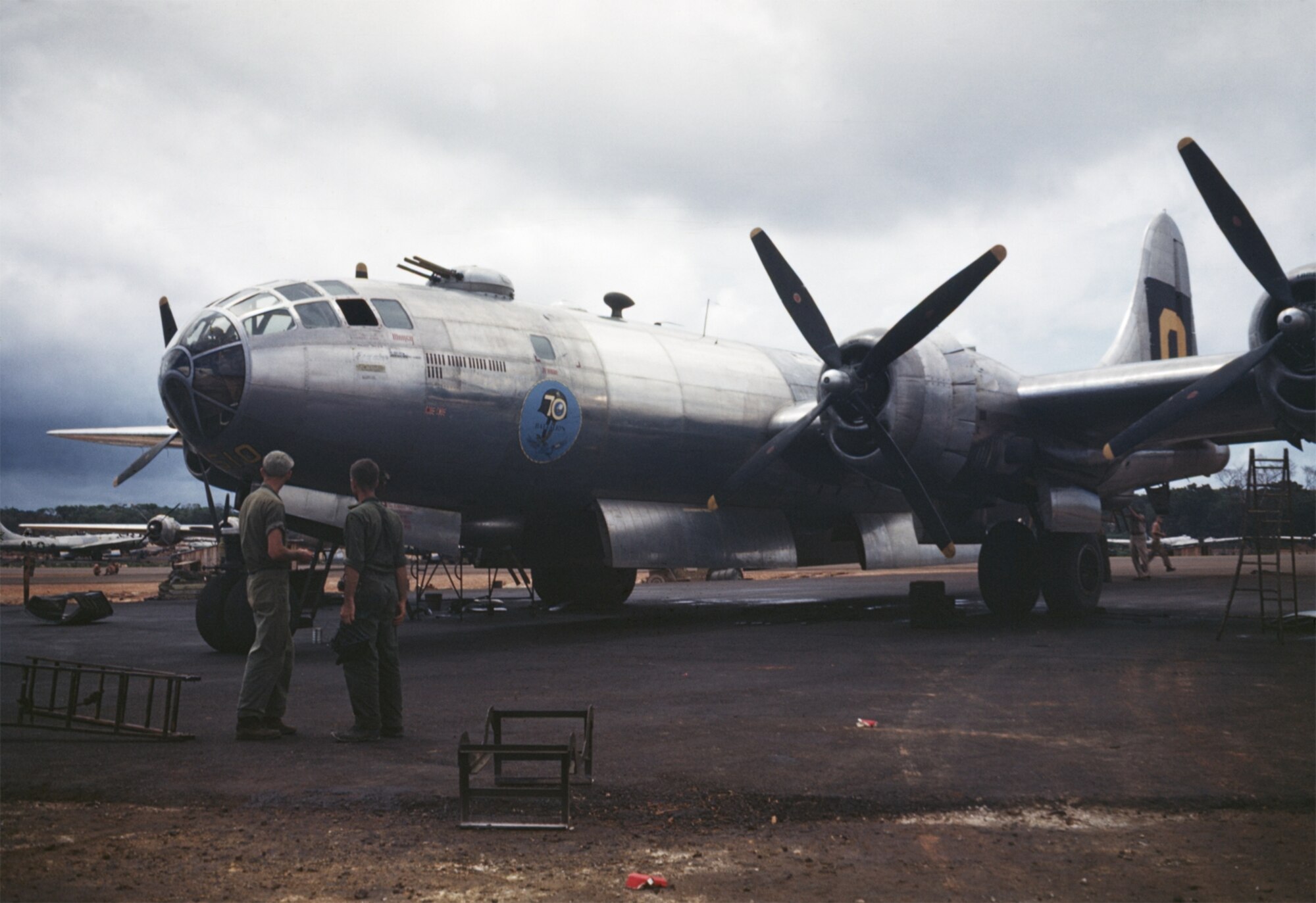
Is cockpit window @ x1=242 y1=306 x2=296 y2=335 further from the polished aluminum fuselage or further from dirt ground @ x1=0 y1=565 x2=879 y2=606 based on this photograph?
dirt ground @ x1=0 y1=565 x2=879 y2=606

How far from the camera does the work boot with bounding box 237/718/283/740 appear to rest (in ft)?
23.0

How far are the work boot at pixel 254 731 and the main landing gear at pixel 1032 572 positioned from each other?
12.4m

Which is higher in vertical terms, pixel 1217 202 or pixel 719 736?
pixel 1217 202

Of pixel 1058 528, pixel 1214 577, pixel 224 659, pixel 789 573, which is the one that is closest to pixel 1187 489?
pixel 789 573

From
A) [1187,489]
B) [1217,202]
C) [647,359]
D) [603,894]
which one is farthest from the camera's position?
[1187,489]

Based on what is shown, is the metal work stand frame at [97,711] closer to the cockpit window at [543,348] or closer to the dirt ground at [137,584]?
the cockpit window at [543,348]

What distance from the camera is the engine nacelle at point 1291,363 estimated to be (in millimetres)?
12570

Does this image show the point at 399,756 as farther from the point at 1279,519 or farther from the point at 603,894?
the point at 1279,519

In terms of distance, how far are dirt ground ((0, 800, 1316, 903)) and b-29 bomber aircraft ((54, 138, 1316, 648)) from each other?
776cm

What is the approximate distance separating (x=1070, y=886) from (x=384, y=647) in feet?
16.6

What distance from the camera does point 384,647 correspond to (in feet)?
23.9

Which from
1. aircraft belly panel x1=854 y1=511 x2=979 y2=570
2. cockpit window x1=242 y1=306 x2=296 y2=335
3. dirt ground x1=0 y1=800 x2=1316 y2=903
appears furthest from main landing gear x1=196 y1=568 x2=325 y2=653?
aircraft belly panel x1=854 y1=511 x2=979 y2=570

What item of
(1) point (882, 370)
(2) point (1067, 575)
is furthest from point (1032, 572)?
(1) point (882, 370)

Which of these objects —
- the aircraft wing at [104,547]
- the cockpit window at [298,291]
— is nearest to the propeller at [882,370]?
the cockpit window at [298,291]
